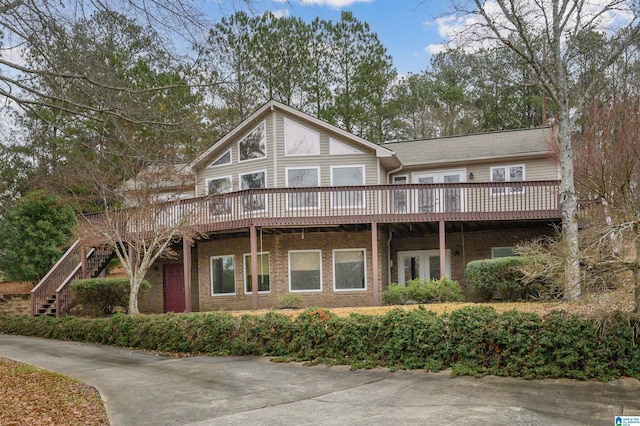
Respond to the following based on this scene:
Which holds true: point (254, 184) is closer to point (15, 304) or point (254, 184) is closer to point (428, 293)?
point (428, 293)

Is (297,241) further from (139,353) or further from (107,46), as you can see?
(107,46)

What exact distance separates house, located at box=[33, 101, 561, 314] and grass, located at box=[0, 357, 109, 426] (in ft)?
27.2

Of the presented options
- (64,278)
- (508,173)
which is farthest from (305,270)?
(64,278)

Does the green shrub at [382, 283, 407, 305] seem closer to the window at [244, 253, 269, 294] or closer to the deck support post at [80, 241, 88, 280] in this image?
the window at [244, 253, 269, 294]

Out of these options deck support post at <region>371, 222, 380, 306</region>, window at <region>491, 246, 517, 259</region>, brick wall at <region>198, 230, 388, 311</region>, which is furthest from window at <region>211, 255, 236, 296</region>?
window at <region>491, 246, 517, 259</region>

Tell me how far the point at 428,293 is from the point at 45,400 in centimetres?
1060

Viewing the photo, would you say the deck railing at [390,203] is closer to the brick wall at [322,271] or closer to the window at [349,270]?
the brick wall at [322,271]

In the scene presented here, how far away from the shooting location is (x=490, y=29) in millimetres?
14477

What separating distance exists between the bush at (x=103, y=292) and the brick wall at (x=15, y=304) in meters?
4.83

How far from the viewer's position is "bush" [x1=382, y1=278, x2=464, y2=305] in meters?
15.9

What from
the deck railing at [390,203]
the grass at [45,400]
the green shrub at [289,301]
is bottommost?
the grass at [45,400]

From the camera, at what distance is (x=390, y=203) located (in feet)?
59.3

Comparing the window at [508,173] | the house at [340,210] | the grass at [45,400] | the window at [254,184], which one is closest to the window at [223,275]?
Answer: the house at [340,210]

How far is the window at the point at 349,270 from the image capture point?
19.3 metres
